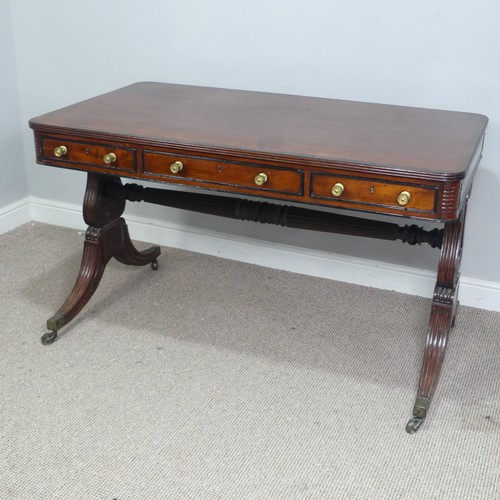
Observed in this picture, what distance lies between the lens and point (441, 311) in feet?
7.14

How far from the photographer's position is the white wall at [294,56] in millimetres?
2432

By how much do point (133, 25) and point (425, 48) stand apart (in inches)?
42.3

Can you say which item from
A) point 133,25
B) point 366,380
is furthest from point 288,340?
Result: point 133,25

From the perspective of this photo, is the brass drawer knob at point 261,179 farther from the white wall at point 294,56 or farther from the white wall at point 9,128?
the white wall at point 9,128

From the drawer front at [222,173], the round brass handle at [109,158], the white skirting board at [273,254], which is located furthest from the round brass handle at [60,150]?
the white skirting board at [273,254]

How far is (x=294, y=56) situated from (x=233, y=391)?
1.16 m

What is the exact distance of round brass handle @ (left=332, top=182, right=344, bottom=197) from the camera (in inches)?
75.0

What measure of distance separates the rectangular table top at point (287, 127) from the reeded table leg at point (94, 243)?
0.27 metres

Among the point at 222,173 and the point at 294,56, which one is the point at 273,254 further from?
the point at 222,173

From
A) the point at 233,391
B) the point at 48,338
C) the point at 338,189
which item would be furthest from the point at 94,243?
the point at 338,189

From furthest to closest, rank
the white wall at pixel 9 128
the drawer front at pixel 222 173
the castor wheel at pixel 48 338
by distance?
the white wall at pixel 9 128
the castor wheel at pixel 48 338
the drawer front at pixel 222 173

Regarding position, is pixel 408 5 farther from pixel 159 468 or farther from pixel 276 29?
pixel 159 468

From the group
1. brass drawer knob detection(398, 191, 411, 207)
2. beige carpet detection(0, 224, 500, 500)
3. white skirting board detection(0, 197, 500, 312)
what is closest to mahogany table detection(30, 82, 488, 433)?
brass drawer knob detection(398, 191, 411, 207)

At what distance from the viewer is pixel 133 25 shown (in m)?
2.84
